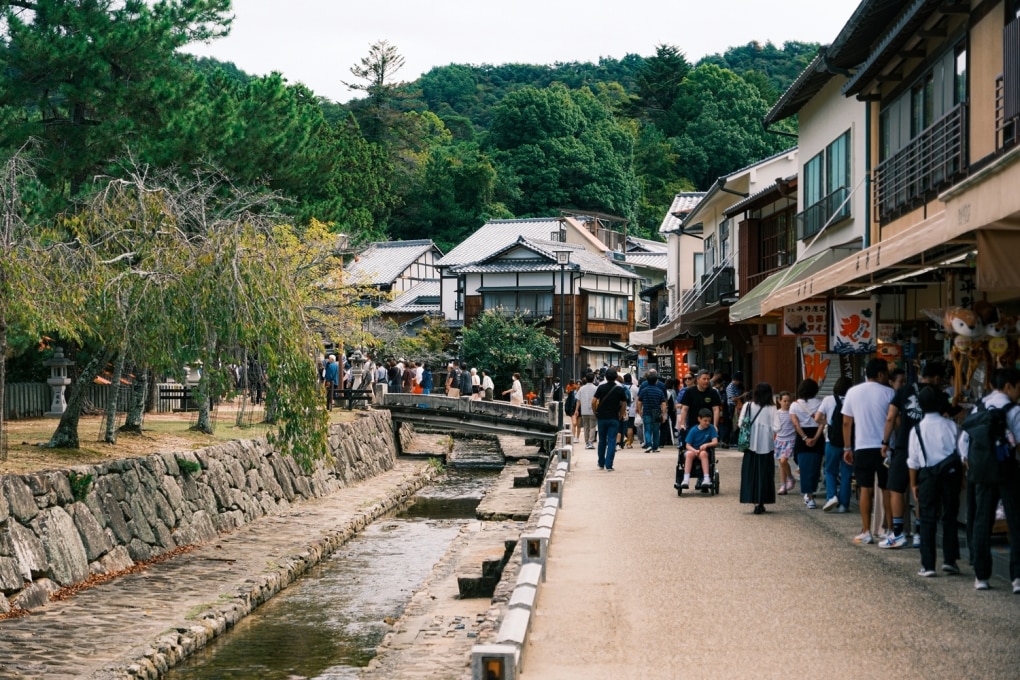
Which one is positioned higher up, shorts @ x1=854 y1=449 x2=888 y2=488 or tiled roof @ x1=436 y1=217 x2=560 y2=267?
tiled roof @ x1=436 y1=217 x2=560 y2=267

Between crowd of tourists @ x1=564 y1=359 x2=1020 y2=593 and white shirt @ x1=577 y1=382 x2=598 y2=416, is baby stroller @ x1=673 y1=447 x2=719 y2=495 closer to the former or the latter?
crowd of tourists @ x1=564 y1=359 x2=1020 y2=593

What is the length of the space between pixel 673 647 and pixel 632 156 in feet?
237

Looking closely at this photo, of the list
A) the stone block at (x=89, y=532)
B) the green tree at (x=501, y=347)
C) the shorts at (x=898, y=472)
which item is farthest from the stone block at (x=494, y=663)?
the green tree at (x=501, y=347)

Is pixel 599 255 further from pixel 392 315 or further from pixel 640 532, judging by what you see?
pixel 640 532

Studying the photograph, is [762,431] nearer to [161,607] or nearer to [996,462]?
[996,462]

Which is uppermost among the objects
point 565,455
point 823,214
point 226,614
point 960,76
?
point 960,76

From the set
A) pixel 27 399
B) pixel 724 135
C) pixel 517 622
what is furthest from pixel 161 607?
pixel 724 135

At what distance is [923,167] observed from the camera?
14.3 m

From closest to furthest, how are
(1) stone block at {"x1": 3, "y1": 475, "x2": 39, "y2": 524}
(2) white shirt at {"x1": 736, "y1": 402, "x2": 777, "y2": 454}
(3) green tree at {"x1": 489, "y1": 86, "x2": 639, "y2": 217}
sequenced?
(1) stone block at {"x1": 3, "y1": 475, "x2": 39, "y2": 524}, (2) white shirt at {"x1": 736, "y1": 402, "x2": 777, "y2": 454}, (3) green tree at {"x1": 489, "y1": 86, "x2": 639, "y2": 217}

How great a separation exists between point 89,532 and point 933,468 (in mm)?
11823

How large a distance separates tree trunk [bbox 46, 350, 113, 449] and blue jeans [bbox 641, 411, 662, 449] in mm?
12818

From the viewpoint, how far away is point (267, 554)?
19.5 metres

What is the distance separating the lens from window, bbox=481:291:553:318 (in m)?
59.8

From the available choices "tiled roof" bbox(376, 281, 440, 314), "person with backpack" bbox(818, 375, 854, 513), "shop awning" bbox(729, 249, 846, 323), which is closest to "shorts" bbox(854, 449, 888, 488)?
"person with backpack" bbox(818, 375, 854, 513)
